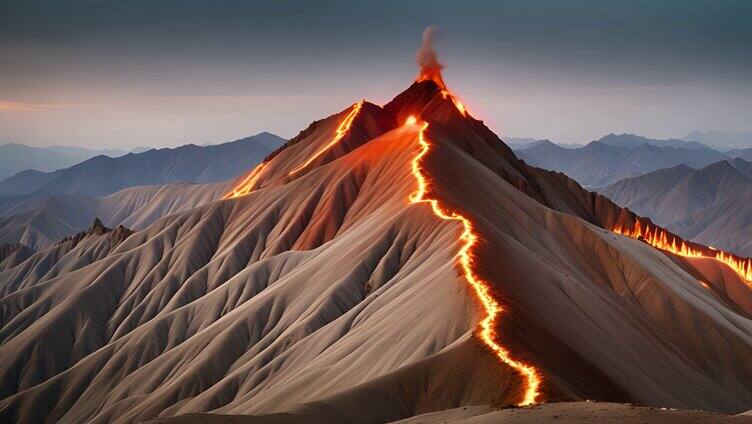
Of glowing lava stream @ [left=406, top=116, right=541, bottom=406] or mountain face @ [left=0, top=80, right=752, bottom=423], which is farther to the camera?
mountain face @ [left=0, top=80, right=752, bottom=423]

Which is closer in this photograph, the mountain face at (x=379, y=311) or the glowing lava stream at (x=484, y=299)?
the glowing lava stream at (x=484, y=299)

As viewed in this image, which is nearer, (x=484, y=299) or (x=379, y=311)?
(x=484, y=299)

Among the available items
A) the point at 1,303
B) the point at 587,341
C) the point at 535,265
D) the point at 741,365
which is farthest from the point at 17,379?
the point at 741,365

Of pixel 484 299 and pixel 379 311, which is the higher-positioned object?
pixel 484 299

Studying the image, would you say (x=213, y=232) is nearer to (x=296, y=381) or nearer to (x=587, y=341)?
(x=296, y=381)
